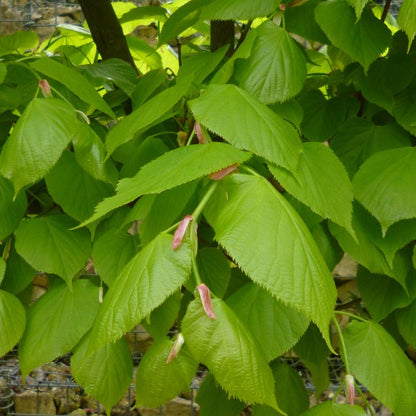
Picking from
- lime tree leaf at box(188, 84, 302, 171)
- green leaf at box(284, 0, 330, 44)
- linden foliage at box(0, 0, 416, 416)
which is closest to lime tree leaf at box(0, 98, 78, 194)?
linden foliage at box(0, 0, 416, 416)

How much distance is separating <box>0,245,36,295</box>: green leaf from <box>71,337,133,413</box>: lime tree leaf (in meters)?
0.08

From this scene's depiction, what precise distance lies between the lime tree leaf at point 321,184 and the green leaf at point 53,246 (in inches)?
8.4

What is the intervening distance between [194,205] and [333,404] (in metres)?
0.16

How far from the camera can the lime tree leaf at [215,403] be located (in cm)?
58

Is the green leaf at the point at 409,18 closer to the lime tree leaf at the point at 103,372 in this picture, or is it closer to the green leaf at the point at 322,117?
the green leaf at the point at 322,117

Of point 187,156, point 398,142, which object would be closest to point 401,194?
point 398,142

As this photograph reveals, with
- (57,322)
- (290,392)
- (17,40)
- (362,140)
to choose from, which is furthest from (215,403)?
(17,40)

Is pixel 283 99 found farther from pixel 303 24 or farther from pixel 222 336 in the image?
pixel 222 336

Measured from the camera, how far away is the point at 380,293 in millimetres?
549

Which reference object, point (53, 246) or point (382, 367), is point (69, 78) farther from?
point (382, 367)

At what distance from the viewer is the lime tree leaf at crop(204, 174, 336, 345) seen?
0.29 m

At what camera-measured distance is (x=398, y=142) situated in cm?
55

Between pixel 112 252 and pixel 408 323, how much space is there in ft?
0.87

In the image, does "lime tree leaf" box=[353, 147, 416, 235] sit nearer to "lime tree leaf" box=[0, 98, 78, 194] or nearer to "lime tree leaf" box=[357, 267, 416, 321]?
"lime tree leaf" box=[357, 267, 416, 321]
